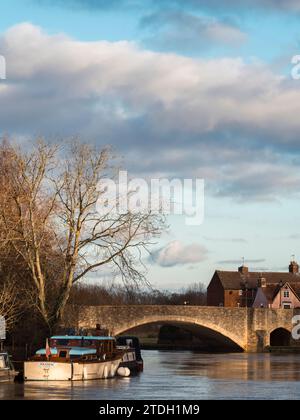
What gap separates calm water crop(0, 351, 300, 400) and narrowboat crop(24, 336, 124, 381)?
0.62 m

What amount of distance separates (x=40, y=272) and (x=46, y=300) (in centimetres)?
238

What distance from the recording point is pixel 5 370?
40.1m

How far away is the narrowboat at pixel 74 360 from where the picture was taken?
40281mm

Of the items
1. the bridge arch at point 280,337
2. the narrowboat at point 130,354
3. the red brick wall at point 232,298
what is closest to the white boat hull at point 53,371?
the narrowboat at point 130,354

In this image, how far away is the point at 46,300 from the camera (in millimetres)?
52875

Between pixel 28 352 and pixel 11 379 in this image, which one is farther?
pixel 28 352

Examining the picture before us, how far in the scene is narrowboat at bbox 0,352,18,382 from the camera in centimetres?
3984

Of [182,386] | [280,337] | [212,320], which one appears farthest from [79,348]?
[280,337]

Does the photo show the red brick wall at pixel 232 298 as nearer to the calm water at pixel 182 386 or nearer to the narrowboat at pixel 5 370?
the calm water at pixel 182 386

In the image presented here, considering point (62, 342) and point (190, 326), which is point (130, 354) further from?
point (190, 326)

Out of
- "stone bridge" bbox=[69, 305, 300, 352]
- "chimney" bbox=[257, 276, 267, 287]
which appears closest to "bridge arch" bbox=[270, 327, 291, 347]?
"stone bridge" bbox=[69, 305, 300, 352]
